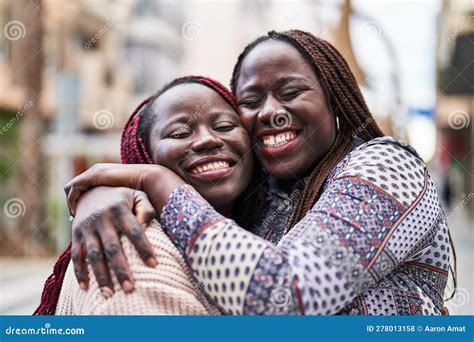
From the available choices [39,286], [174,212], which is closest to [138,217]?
[174,212]

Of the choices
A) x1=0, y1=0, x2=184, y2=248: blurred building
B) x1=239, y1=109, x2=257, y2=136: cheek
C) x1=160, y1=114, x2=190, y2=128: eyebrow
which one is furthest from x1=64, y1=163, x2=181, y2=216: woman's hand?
x1=0, y1=0, x2=184, y2=248: blurred building

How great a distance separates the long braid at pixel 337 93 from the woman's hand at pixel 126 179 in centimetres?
65

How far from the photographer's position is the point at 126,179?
83.2 inches

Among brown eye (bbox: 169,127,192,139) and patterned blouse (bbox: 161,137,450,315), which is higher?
brown eye (bbox: 169,127,192,139)

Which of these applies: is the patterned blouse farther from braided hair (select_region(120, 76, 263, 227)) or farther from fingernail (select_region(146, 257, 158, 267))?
braided hair (select_region(120, 76, 263, 227))

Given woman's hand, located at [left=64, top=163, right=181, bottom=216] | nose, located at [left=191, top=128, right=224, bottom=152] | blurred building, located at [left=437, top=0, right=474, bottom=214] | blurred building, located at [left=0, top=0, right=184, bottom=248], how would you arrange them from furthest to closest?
blurred building, located at [left=0, top=0, right=184, bottom=248] < blurred building, located at [left=437, top=0, right=474, bottom=214] < nose, located at [left=191, top=128, right=224, bottom=152] < woman's hand, located at [left=64, top=163, right=181, bottom=216]

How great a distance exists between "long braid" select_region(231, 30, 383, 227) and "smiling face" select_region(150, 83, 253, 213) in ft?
1.03

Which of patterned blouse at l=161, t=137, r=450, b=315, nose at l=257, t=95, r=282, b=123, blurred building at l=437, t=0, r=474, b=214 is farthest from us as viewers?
blurred building at l=437, t=0, r=474, b=214

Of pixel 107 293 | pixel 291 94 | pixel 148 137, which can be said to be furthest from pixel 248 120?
pixel 107 293

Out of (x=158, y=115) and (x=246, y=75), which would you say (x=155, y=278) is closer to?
(x=158, y=115)

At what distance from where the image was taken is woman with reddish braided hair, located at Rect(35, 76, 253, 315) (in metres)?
1.82

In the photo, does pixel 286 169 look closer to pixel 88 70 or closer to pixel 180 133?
pixel 180 133

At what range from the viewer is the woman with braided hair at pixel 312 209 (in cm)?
176

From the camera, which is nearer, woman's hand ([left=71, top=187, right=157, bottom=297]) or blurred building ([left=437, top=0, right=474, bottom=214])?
woman's hand ([left=71, top=187, right=157, bottom=297])
